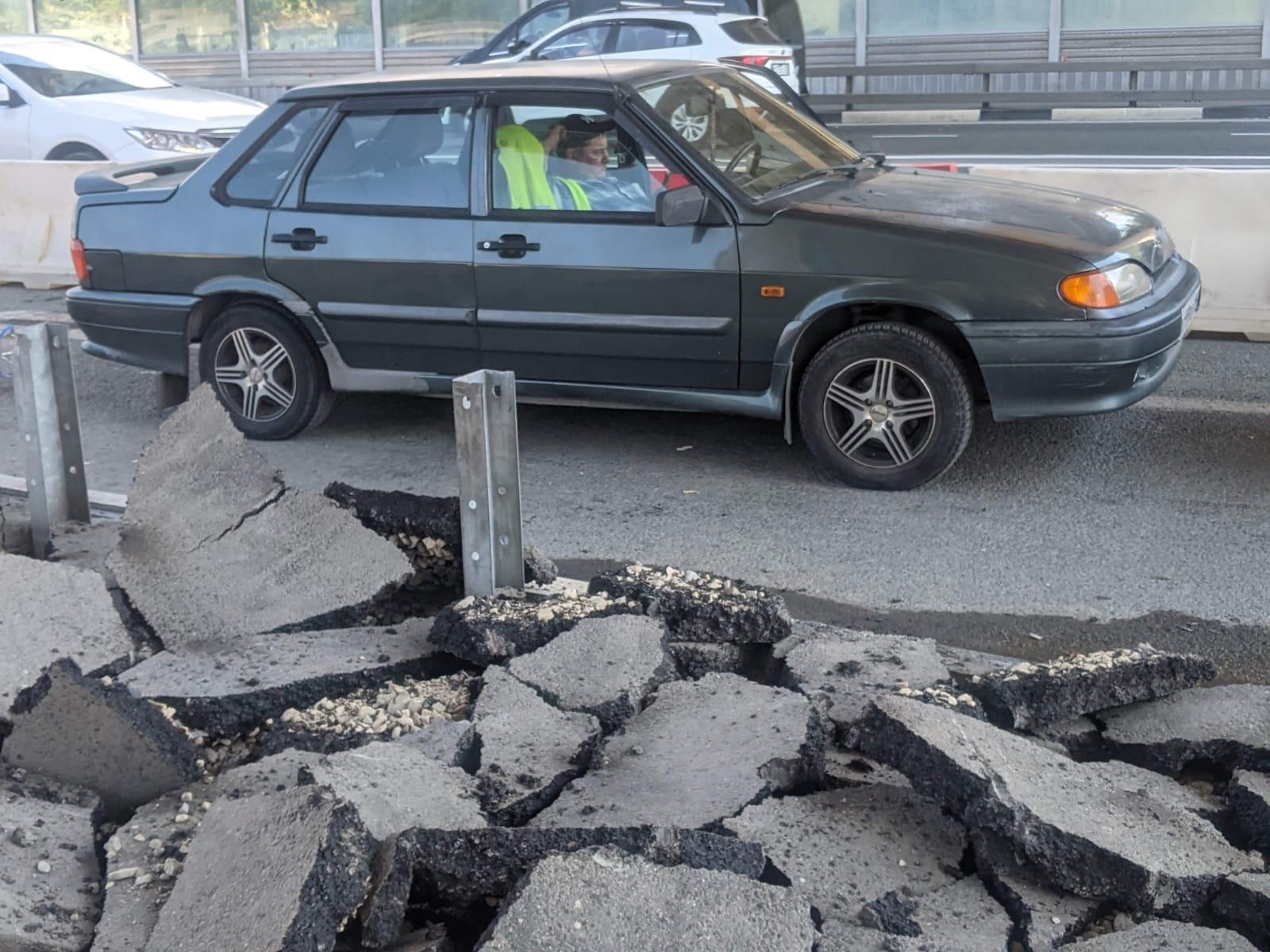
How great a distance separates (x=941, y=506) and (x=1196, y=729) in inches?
90.5

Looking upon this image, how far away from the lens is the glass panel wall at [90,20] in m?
29.6

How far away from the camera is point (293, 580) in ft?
15.0

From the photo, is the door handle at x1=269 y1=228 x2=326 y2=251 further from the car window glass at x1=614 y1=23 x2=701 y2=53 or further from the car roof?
the car window glass at x1=614 y1=23 x2=701 y2=53

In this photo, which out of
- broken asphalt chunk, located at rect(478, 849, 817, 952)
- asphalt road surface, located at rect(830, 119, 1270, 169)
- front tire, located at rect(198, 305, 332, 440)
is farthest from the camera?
asphalt road surface, located at rect(830, 119, 1270, 169)

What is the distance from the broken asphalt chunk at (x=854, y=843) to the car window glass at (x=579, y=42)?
51.9 feet

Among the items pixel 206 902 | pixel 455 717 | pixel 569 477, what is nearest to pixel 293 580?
pixel 455 717

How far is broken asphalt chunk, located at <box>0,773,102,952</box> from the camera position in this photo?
2.98 m

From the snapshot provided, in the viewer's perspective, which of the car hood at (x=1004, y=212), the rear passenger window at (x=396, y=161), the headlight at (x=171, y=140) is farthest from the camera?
the headlight at (x=171, y=140)

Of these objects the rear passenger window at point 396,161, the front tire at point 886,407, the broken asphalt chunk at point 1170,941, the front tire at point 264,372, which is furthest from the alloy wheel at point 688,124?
the broken asphalt chunk at point 1170,941

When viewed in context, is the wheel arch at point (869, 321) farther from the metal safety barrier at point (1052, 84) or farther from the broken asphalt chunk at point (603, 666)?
the metal safety barrier at point (1052, 84)

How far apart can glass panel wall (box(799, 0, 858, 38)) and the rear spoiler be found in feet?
66.5

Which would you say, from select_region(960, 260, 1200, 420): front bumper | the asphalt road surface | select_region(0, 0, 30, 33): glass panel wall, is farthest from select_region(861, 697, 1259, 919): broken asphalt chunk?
select_region(0, 0, 30, 33): glass panel wall

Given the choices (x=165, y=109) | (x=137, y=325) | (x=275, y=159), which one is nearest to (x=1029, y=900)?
(x=275, y=159)

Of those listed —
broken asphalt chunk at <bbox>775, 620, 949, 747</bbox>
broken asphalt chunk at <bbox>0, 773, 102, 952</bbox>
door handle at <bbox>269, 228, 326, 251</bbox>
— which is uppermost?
door handle at <bbox>269, 228, 326, 251</bbox>
